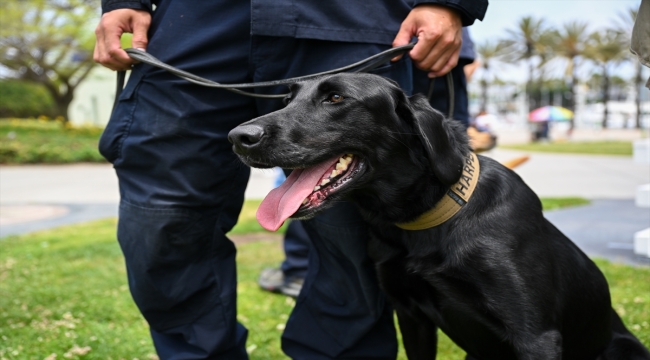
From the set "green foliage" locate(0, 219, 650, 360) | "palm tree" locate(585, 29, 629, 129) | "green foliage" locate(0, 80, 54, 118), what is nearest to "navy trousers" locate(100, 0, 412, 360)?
"green foliage" locate(0, 219, 650, 360)

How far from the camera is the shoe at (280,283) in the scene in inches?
157

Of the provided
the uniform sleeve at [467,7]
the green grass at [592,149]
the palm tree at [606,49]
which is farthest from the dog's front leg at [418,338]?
the palm tree at [606,49]

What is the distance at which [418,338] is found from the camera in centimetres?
239

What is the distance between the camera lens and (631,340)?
87.4 inches

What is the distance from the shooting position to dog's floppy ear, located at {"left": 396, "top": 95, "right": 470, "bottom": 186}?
6.14ft

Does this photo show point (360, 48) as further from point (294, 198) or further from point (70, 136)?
point (70, 136)

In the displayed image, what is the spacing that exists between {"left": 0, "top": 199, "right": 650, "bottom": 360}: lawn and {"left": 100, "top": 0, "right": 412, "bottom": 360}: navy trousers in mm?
764

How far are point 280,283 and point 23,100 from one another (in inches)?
1028

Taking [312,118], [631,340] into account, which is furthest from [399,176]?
[631,340]

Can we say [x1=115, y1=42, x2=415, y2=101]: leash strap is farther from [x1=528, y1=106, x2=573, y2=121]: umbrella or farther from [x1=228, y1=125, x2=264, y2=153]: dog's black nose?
[x1=528, y1=106, x2=573, y2=121]: umbrella

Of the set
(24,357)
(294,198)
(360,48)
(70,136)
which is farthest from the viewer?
(70,136)

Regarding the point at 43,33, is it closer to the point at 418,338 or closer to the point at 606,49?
the point at 418,338

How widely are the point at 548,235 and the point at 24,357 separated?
8.03ft

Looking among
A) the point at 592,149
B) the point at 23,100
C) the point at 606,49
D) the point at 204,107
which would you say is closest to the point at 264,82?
the point at 204,107
